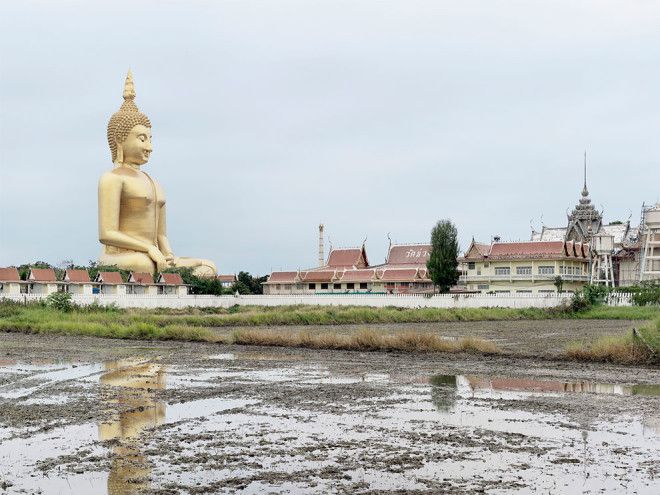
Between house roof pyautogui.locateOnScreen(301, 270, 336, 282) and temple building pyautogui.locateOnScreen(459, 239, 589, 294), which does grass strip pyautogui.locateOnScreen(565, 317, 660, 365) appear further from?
house roof pyautogui.locateOnScreen(301, 270, 336, 282)

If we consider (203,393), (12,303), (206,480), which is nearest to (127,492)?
(206,480)

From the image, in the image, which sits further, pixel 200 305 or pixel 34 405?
pixel 200 305

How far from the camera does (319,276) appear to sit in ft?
252

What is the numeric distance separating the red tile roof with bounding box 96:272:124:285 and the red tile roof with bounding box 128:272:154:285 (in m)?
1.63

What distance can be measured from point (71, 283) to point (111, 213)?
317 inches

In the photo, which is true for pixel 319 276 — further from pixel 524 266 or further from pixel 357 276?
pixel 524 266

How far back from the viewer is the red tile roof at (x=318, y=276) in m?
76.2

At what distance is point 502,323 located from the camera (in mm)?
42438

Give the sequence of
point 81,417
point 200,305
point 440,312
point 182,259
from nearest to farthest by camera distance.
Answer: point 81,417 → point 440,312 → point 200,305 → point 182,259

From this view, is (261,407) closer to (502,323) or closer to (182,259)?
(502,323)

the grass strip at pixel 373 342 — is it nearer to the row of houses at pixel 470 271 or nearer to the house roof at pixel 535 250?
the row of houses at pixel 470 271

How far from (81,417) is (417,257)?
213 ft

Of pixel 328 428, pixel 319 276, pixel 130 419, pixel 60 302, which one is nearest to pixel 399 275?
pixel 319 276

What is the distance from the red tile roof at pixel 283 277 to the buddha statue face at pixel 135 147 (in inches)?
794
